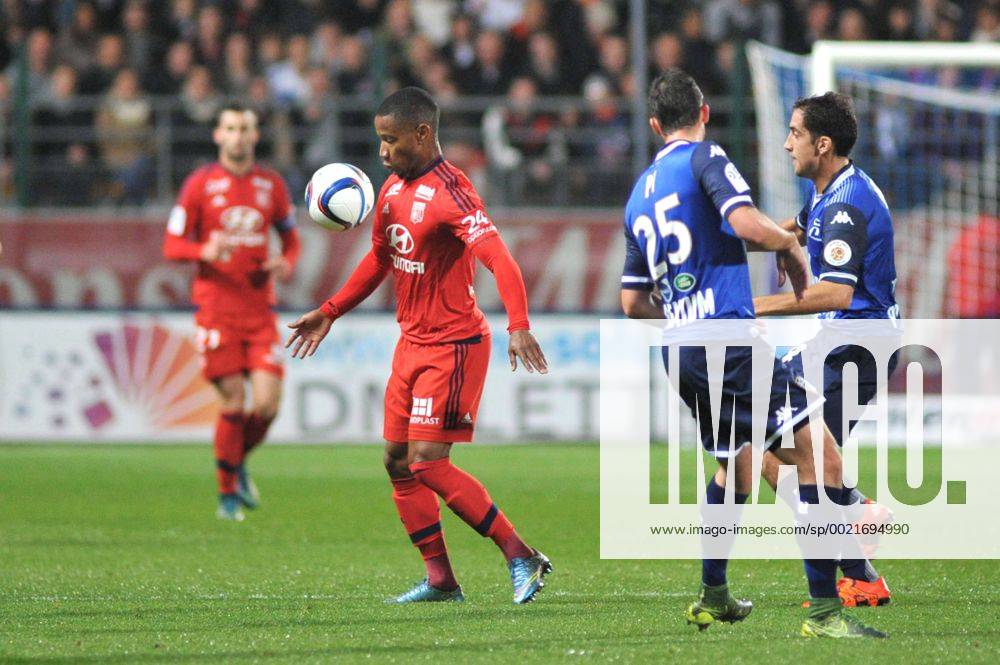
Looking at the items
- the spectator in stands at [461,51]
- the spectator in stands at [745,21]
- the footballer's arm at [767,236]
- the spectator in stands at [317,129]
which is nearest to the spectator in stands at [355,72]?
the spectator in stands at [317,129]

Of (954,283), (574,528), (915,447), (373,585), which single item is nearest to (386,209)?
(373,585)

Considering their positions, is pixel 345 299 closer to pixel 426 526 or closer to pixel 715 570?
pixel 426 526

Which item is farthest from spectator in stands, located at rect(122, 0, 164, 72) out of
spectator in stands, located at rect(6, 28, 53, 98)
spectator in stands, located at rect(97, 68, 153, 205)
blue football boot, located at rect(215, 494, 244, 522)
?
blue football boot, located at rect(215, 494, 244, 522)

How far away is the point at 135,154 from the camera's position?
53.2 feet

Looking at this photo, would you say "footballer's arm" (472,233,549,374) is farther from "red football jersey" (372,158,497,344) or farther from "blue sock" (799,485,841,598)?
"blue sock" (799,485,841,598)

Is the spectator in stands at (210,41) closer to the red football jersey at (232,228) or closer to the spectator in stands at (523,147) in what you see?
the spectator in stands at (523,147)

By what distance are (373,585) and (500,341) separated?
8.16m

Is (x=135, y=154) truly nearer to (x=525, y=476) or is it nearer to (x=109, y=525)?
(x=525, y=476)

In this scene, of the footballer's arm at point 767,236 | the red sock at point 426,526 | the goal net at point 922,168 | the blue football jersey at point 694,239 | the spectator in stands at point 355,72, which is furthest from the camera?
the spectator in stands at point 355,72

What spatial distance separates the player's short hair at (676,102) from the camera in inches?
239

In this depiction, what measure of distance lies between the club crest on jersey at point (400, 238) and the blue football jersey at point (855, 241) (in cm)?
173

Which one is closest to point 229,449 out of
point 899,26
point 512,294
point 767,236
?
point 512,294

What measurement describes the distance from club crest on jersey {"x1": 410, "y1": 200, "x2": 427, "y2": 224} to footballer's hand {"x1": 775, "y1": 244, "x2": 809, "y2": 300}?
1.63m

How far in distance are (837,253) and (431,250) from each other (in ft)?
5.79
